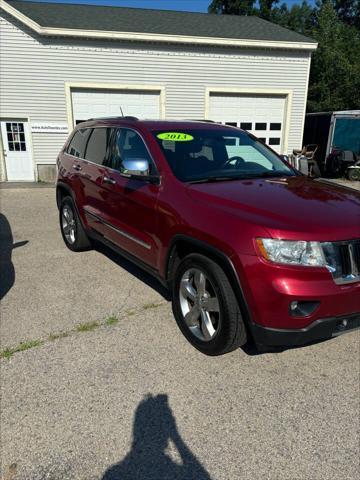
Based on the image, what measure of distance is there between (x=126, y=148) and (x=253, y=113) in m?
12.6

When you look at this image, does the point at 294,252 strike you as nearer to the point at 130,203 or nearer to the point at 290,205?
the point at 290,205

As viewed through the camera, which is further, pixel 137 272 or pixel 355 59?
pixel 355 59

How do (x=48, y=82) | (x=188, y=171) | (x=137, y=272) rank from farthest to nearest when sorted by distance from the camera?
(x=48, y=82) < (x=137, y=272) < (x=188, y=171)

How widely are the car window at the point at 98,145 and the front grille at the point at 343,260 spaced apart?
290cm

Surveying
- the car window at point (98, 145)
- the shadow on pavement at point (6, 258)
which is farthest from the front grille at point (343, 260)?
the shadow on pavement at point (6, 258)

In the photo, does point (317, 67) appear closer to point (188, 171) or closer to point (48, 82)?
point (48, 82)

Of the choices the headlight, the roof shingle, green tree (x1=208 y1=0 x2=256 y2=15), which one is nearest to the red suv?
the headlight

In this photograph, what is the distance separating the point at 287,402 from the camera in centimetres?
274

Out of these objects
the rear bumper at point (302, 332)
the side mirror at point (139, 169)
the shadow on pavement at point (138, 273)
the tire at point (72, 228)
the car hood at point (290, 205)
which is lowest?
the shadow on pavement at point (138, 273)

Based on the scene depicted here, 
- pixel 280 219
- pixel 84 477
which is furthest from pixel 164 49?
pixel 84 477

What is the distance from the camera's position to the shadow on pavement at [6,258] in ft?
15.3

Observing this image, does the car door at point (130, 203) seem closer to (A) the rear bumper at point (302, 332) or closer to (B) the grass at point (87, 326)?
(B) the grass at point (87, 326)

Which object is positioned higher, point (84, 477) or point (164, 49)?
point (164, 49)

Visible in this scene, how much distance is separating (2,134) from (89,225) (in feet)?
35.0
